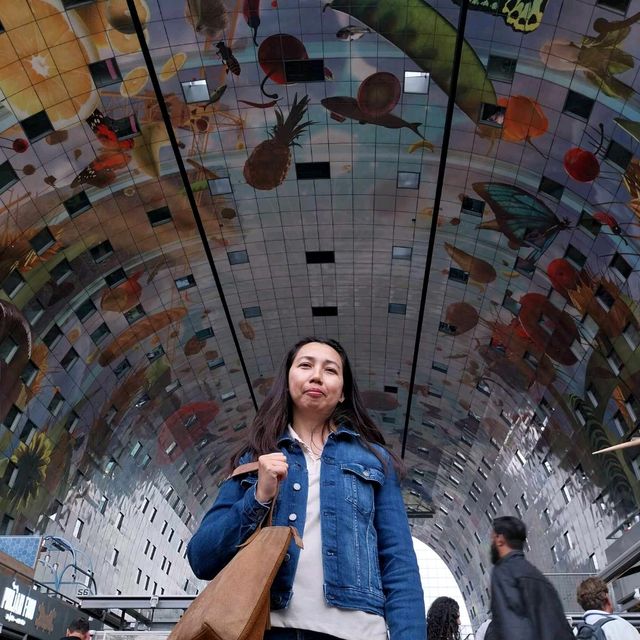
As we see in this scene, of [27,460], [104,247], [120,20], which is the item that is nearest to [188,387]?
[27,460]

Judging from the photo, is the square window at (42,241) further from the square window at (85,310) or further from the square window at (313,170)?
the square window at (313,170)

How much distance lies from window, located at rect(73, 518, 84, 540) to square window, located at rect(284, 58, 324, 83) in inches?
754

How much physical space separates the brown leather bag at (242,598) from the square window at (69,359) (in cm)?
2417

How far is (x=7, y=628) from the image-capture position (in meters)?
18.8

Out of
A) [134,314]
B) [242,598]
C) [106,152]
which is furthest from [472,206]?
[242,598]

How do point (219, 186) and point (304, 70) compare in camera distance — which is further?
point (219, 186)

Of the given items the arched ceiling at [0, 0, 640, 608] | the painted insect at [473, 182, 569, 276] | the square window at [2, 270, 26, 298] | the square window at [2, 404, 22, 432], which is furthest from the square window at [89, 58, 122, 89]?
the square window at [2, 404, 22, 432]

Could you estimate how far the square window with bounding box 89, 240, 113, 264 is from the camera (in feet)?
74.6

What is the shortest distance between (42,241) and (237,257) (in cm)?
585

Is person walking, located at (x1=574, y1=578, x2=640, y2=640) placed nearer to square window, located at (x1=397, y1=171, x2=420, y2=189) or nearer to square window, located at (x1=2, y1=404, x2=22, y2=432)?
square window, located at (x1=397, y1=171, x2=420, y2=189)

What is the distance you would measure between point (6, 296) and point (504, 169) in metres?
12.3

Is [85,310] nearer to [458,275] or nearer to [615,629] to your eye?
[458,275]

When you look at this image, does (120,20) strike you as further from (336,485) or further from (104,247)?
(336,485)

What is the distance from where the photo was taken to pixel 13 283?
21250 millimetres
